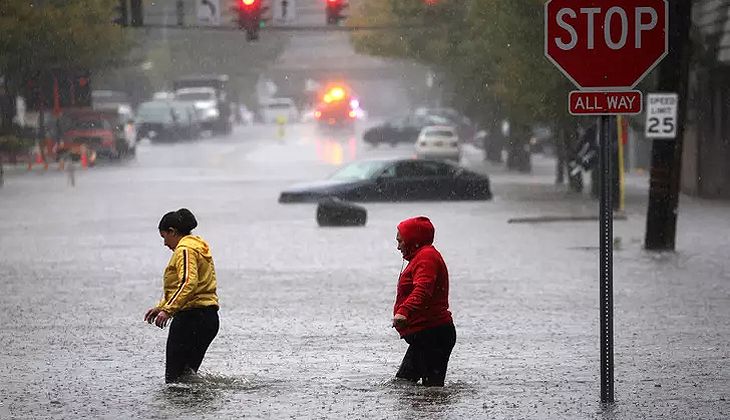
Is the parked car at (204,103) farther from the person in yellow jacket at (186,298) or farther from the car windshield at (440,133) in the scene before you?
the person in yellow jacket at (186,298)

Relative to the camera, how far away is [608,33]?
9.03m

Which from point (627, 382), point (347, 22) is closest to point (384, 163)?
point (627, 382)

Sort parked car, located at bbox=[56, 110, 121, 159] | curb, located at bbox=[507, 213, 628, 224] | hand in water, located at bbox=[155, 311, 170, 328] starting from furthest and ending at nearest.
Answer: parked car, located at bbox=[56, 110, 121, 159] < curb, located at bbox=[507, 213, 628, 224] < hand in water, located at bbox=[155, 311, 170, 328]

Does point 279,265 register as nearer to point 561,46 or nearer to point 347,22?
point 561,46

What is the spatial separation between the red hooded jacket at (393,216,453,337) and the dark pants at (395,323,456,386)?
1.9 inches

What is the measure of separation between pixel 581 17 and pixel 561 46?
202mm

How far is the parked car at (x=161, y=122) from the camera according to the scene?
75188 millimetres

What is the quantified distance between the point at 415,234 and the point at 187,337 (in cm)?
163

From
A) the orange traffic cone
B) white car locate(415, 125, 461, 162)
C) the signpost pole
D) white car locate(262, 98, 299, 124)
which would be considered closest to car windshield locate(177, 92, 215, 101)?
white car locate(262, 98, 299, 124)

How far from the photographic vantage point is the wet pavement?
9547 mm

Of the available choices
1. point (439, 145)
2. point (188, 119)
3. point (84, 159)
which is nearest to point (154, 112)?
point (188, 119)

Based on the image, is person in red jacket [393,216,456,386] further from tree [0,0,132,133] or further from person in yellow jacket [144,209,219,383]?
tree [0,0,132,133]

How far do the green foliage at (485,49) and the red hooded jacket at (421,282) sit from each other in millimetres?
23752

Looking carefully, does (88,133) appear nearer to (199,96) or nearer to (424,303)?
(199,96)
